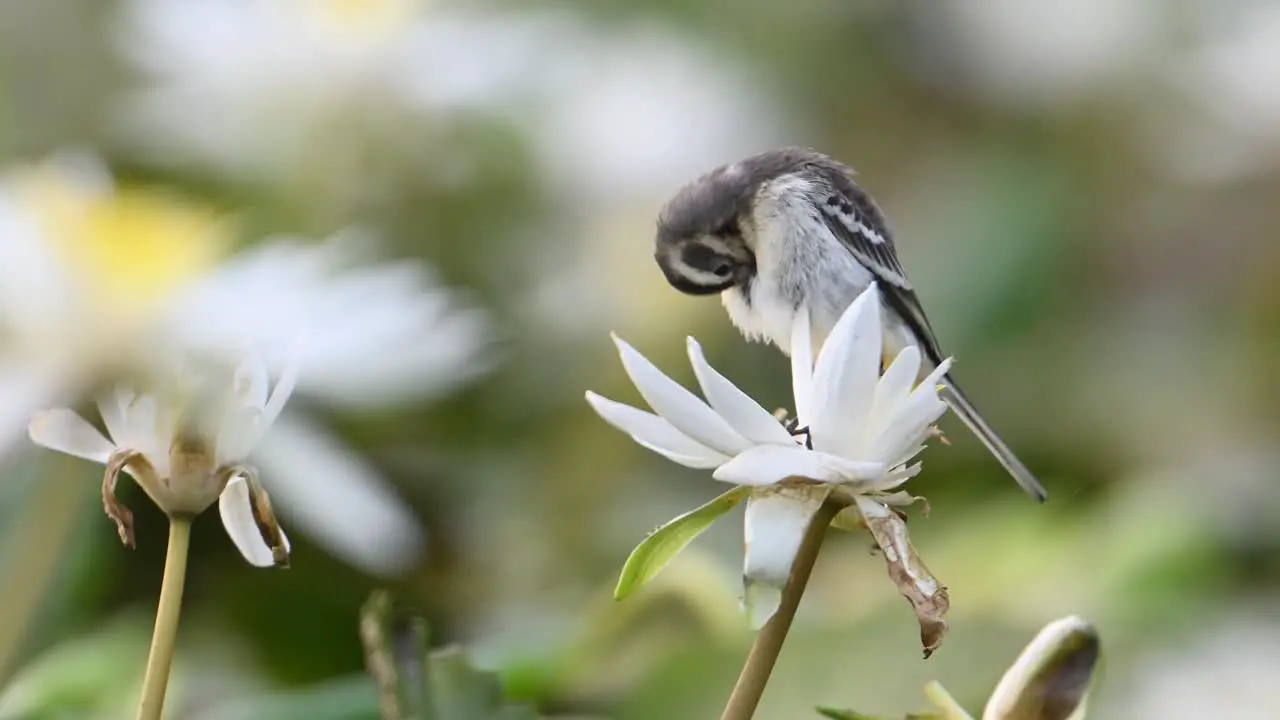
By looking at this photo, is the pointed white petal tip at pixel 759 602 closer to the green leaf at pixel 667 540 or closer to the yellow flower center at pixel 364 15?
the green leaf at pixel 667 540

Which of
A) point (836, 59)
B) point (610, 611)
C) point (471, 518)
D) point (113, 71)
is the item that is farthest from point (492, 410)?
point (836, 59)

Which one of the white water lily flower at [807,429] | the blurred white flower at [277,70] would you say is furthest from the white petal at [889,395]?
the blurred white flower at [277,70]

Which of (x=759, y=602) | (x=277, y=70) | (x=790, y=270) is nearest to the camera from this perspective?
(x=759, y=602)

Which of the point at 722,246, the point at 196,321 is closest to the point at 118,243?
the point at 196,321

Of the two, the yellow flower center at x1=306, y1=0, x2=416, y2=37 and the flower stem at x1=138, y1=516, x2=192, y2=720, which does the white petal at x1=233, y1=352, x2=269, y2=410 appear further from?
the yellow flower center at x1=306, y1=0, x2=416, y2=37

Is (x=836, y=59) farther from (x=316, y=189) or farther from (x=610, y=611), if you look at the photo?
(x=610, y=611)

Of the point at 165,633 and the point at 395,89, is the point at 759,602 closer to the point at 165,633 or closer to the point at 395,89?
the point at 165,633

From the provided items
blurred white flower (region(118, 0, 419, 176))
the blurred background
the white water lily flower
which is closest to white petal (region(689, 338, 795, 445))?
the white water lily flower

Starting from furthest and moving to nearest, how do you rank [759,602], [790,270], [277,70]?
[277,70], [790,270], [759,602]
